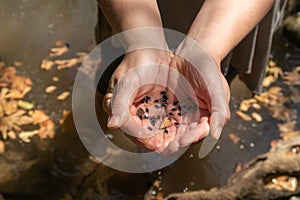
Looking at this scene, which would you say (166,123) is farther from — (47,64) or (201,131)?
(47,64)

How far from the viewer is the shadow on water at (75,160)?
330 centimetres

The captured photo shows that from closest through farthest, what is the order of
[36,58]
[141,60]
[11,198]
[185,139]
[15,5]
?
[185,139] → [141,60] → [11,198] → [36,58] → [15,5]

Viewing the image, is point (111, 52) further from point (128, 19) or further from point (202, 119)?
point (202, 119)

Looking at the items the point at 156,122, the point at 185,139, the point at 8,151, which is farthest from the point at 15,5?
the point at 185,139

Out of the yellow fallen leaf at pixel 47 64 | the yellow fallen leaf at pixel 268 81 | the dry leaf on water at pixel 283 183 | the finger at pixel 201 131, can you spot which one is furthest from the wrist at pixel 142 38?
the yellow fallen leaf at pixel 268 81

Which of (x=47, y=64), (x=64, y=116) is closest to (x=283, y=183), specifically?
(x=64, y=116)

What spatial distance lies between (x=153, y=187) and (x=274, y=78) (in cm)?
164

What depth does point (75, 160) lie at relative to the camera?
3.48 m

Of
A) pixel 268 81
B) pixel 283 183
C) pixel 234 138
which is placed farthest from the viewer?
pixel 268 81

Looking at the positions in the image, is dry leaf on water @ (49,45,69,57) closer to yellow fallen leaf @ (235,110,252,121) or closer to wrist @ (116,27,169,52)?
yellow fallen leaf @ (235,110,252,121)

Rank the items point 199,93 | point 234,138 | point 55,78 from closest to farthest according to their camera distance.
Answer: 1. point 199,93
2. point 234,138
3. point 55,78

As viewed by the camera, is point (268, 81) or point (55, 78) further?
point (268, 81)

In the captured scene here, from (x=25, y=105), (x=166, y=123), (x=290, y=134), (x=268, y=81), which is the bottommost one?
(x=290, y=134)

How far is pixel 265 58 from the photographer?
2.96m
